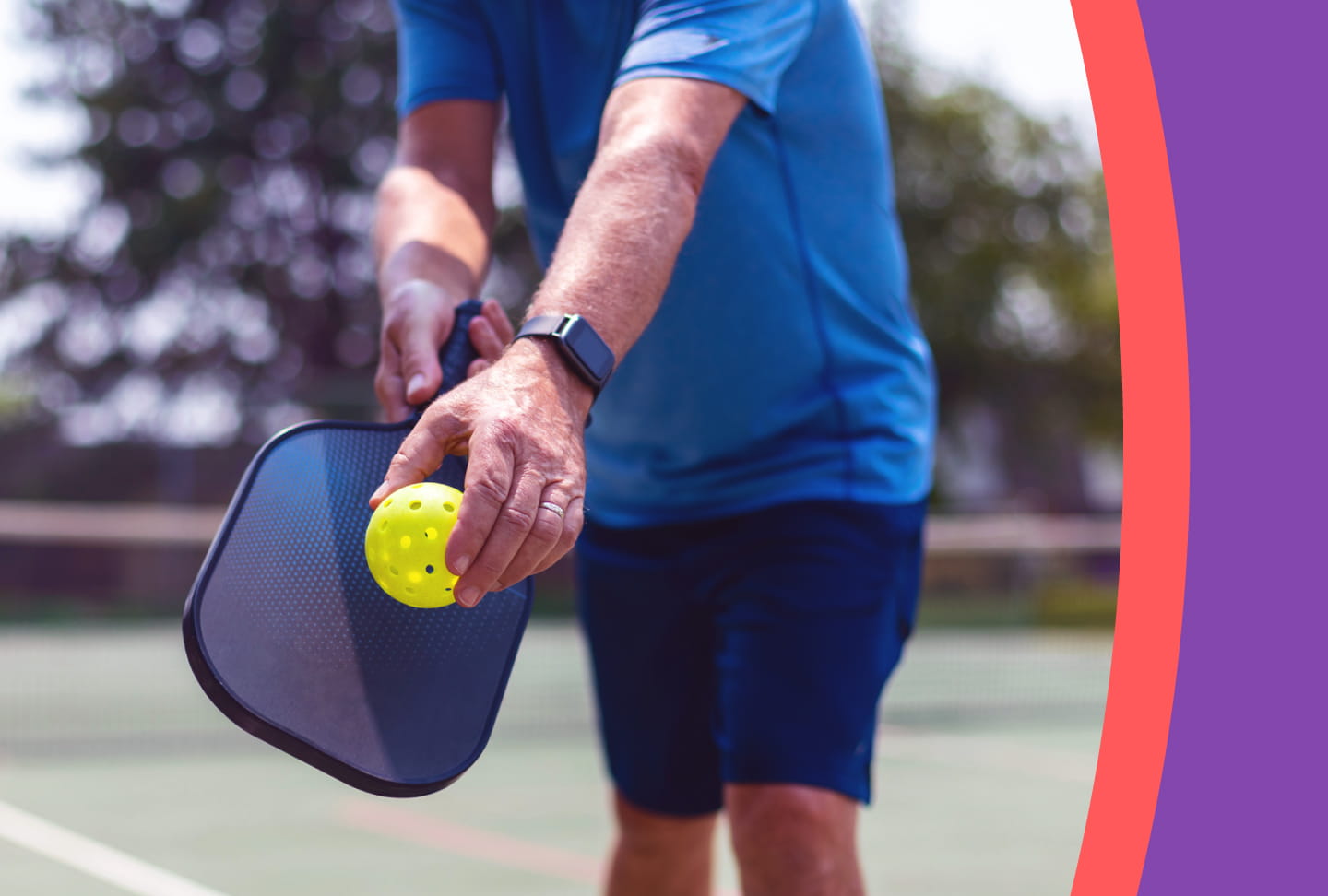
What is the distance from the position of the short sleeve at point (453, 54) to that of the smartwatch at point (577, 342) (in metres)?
1.08

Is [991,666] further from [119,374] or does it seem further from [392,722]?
[119,374]

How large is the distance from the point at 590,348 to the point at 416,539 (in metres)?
0.33

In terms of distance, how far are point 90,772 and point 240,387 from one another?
1934 cm

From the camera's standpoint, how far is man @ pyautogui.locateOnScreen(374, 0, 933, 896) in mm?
2363

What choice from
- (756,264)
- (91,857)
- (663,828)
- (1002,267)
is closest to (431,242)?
(756,264)

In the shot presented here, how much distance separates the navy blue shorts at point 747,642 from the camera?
8.18ft

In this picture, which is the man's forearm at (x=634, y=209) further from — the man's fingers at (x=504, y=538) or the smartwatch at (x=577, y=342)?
the man's fingers at (x=504, y=538)

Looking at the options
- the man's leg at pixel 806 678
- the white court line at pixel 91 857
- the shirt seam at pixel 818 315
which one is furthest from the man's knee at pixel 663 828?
the white court line at pixel 91 857

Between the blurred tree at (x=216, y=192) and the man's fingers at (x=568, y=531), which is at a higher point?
the man's fingers at (x=568, y=531)

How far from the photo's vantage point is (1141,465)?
2.13 metres

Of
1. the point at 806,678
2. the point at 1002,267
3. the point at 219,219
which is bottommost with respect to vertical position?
the point at 219,219

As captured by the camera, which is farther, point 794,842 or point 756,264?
point 756,264

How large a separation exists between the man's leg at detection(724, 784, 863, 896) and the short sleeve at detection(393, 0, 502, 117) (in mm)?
1397

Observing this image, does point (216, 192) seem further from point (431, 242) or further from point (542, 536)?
point (542, 536)
